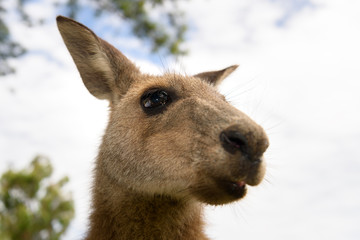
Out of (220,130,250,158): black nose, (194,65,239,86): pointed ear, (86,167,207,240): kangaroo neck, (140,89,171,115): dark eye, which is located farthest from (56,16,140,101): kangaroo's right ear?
(220,130,250,158): black nose

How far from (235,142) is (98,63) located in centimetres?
254

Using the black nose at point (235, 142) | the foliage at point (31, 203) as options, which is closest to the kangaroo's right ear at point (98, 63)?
the black nose at point (235, 142)

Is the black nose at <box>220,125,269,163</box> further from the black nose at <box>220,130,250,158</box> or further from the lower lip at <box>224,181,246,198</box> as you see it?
the lower lip at <box>224,181,246,198</box>

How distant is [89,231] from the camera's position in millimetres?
3977

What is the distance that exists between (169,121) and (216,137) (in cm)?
68

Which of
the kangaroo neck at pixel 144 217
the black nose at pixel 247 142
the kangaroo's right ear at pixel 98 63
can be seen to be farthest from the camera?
the kangaroo's right ear at pixel 98 63

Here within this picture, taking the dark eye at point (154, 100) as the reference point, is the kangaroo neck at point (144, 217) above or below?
below

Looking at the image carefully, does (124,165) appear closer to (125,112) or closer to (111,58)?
(125,112)

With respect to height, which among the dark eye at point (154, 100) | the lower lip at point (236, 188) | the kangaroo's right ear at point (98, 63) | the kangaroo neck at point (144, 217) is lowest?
the kangaroo neck at point (144, 217)

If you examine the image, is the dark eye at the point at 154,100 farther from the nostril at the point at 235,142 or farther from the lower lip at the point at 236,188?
the lower lip at the point at 236,188

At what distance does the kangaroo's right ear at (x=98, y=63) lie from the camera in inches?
175

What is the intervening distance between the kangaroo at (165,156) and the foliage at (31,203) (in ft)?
84.6

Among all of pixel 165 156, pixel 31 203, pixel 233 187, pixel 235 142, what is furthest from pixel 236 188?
pixel 31 203

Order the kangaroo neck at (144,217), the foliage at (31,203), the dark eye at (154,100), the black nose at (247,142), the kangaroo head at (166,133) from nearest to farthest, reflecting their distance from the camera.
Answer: the black nose at (247,142) < the kangaroo head at (166,133) < the kangaroo neck at (144,217) < the dark eye at (154,100) < the foliage at (31,203)
